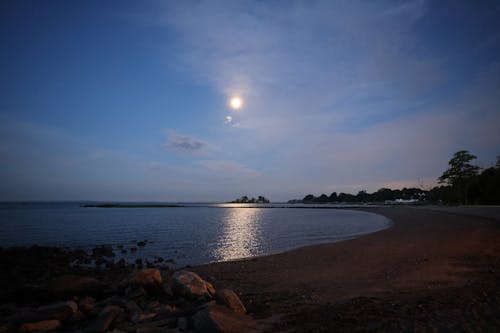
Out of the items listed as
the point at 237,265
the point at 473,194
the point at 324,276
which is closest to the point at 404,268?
the point at 324,276

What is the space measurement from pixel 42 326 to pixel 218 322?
183 inches

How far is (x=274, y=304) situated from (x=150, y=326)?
3598mm

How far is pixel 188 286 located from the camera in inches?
348

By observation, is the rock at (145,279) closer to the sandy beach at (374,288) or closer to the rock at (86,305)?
the rock at (86,305)

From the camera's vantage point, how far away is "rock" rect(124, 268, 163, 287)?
9461mm

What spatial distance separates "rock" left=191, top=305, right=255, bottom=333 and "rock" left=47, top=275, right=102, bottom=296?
596 centimetres

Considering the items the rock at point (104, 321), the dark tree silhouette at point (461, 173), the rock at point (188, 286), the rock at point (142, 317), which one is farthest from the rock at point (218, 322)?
the dark tree silhouette at point (461, 173)

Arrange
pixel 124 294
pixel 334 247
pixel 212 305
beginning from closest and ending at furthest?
1. pixel 212 305
2. pixel 124 294
3. pixel 334 247

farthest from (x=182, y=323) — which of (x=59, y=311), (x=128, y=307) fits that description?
(x=59, y=311)

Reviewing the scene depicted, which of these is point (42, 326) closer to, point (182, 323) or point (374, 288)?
point (182, 323)

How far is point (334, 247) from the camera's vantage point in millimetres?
19766

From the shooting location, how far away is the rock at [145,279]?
9461mm

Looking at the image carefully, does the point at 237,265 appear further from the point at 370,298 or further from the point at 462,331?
the point at 462,331

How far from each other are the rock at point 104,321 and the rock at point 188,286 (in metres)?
2.05
